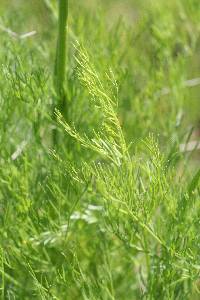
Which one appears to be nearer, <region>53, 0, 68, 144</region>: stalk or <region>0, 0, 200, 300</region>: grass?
<region>0, 0, 200, 300</region>: grass

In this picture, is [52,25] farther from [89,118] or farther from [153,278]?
[153,278]

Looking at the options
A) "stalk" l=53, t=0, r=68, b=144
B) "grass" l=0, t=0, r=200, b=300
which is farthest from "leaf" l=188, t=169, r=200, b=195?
"stalk" l=53, t=0, r=68, b=144

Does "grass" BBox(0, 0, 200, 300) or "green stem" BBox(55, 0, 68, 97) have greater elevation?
"green stem" BBox(55, 0, 68, 97)

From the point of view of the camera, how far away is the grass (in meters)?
0.91

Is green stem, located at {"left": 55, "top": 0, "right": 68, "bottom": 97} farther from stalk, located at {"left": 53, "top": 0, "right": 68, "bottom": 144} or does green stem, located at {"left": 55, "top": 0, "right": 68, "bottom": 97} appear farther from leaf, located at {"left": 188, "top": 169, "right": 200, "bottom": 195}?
leaf, located at {"left": 188, "top": 169, "right": 200, "bottom": 195}

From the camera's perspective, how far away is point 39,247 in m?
1.09

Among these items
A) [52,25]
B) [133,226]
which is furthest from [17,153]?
[52,25]

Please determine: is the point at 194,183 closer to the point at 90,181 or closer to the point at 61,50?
the point at 90,181

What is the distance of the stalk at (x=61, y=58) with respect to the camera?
3.33 feet

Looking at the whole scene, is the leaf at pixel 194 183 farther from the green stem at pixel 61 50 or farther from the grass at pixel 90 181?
the green stem at pixel 61 50

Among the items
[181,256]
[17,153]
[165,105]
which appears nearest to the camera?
[181,256]

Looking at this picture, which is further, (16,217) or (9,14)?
(9,14)

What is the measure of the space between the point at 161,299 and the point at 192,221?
0.40ft

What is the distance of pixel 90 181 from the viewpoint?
0.94 meters
